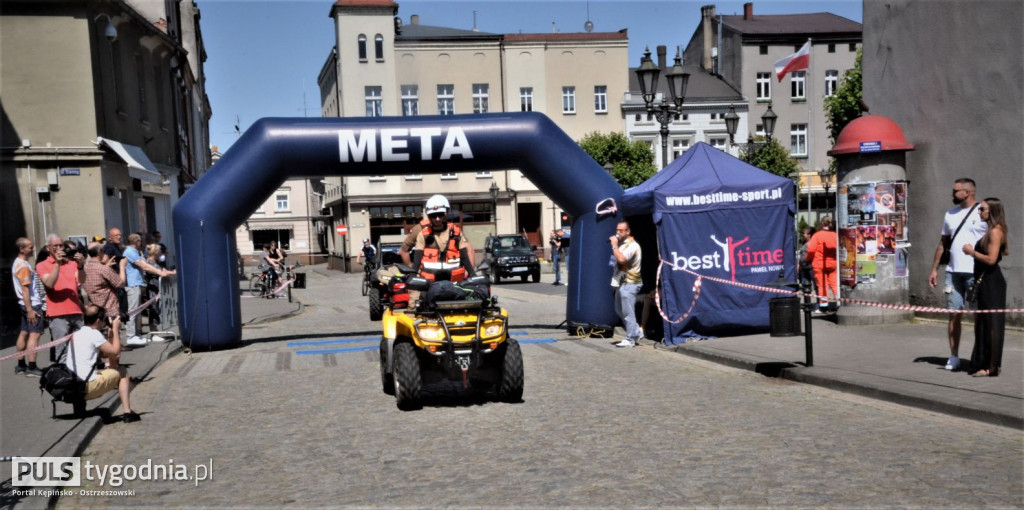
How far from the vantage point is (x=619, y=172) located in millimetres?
55750

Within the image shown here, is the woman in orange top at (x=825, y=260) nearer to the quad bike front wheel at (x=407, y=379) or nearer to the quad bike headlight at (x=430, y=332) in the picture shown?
the quad bike headlight at (x=430, y=332)

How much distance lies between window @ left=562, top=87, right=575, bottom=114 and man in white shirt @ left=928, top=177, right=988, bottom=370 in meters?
49.3

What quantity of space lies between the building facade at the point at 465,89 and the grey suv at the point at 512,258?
19.5 meters

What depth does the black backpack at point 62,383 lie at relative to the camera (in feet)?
26.9

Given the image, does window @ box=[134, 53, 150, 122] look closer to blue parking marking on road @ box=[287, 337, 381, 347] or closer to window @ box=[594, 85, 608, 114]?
blue parking marking on road @ box=[287, 337, 381, 347]

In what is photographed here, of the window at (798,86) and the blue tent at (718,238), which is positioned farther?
the window at (798,86)

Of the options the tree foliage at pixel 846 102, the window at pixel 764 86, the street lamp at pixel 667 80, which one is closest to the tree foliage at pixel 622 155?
the window at pixel 764 86

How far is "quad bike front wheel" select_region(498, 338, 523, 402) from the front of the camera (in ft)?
29.2

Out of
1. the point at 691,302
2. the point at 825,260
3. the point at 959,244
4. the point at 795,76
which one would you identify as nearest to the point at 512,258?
the point at 825,260

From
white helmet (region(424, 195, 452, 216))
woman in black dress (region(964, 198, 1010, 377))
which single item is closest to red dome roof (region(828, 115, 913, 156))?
woman in black dress (region(964, 198, 1010, 377))

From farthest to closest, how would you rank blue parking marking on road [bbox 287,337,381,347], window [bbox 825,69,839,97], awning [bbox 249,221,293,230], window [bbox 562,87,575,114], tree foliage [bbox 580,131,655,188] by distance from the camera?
awning [bbox 249,221,293,230] → window [bbox 825,69,839,97] → window [bbox 562,87,575,114] → tree foliage [bbox 580,131,655,188] → blue parking marking on road [bbox 287,337,381,347]

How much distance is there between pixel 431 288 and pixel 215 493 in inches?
130

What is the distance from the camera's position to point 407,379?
8664mm

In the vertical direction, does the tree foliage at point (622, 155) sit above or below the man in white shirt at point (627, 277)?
above
